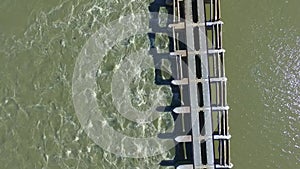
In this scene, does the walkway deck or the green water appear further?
the green water

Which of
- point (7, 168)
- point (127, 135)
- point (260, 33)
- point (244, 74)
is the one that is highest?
point (260, 33)

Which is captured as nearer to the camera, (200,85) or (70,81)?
(200,85)

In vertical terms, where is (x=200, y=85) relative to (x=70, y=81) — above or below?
below

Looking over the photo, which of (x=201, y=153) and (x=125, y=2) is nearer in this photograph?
(x=201, y=153)

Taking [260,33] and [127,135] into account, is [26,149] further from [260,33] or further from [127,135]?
[260,33]

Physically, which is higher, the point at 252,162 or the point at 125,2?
the point at 125,2

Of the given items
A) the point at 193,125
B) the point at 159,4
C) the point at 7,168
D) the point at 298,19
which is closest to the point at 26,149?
the point at 7,168

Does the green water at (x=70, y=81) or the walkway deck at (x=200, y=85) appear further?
the green water at (x=70, y=81)
